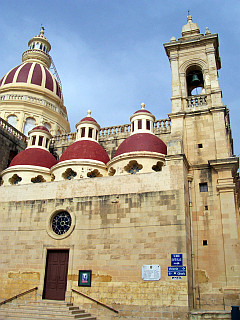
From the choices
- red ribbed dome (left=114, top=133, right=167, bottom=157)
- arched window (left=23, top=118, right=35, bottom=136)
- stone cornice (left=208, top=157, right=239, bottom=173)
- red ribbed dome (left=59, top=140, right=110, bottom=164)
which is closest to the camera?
stone cornice (left=208, top=157, right=239, bottom=173)

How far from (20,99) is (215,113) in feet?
63.5

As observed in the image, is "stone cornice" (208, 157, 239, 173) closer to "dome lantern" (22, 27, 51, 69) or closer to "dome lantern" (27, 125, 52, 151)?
"dome lantern" (27, 125, 52, 151)

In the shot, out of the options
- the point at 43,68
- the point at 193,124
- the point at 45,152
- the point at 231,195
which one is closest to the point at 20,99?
the point at 43,68

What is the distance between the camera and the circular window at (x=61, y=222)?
15.4m

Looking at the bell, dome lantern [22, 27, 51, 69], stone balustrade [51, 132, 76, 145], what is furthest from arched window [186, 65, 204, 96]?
dome lantern [22, 27, 51, 69]

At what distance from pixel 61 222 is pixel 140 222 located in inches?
152

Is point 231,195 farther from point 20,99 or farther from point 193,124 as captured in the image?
point 20,99

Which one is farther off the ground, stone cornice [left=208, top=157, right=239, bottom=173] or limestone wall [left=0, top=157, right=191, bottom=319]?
stone cornice [left=208, top=157, right=239, bottom=173]

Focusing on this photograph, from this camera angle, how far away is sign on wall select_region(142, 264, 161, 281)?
43.3 feet

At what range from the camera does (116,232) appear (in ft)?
47.4

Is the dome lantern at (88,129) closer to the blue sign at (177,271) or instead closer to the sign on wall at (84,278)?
the sign on wall at (84,278)

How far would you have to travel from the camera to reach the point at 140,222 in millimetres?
14297

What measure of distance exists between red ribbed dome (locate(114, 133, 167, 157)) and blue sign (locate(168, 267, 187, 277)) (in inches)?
263

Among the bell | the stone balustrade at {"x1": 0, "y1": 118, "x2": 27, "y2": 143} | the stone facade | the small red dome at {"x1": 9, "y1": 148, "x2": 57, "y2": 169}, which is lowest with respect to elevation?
the small red dome at {"x1": 9, "y1": 148, "x2": 57, "y2": 169}
